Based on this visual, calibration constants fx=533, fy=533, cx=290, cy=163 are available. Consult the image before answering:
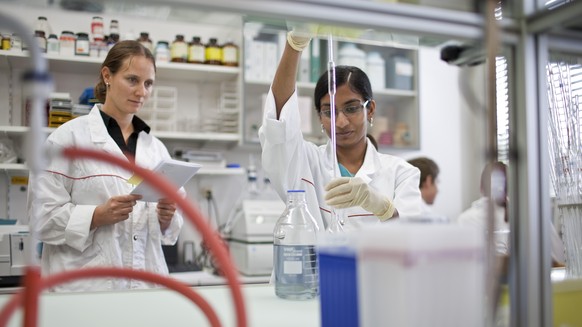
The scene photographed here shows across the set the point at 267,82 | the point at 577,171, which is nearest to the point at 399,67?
the point at 267,82

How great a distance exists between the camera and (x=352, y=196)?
125 cm

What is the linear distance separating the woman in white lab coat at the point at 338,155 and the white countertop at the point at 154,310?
42 cm

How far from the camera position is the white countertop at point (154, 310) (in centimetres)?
81

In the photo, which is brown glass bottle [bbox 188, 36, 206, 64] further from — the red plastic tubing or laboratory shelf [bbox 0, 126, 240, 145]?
the red plastic tubing

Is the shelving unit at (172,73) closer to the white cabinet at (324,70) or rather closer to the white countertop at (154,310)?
the white cabinet at (324,70)

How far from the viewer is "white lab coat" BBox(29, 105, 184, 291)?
5.72 feet

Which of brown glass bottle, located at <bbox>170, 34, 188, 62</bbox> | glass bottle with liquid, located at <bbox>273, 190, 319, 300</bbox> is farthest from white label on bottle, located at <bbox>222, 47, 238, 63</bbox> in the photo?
glass bottle with liquid, located at <bbox>273, 190, 319, 300</bbox>

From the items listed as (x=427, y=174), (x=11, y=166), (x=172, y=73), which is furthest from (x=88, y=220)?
(x=427, y=174)

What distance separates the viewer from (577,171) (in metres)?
0.98

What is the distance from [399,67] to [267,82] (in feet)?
3.11

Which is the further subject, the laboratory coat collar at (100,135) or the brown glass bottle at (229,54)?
the brown glass bottle at (229,54)

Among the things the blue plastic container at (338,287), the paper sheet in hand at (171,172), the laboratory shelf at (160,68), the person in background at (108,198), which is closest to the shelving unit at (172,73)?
the laboratory shelf at (160,68)

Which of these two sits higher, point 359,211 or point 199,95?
point 199,95

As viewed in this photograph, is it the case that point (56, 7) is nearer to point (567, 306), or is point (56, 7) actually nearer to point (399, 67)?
point (567, 306)
